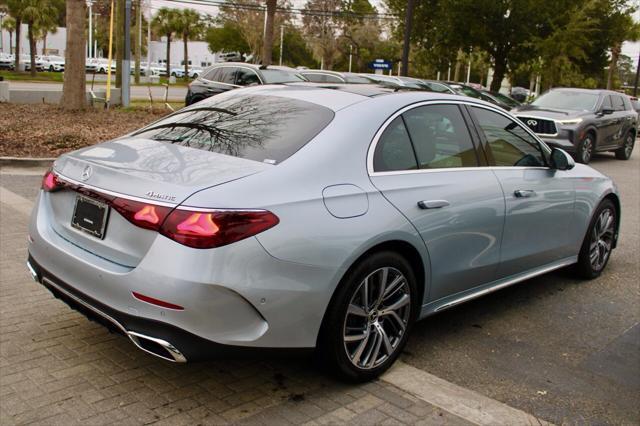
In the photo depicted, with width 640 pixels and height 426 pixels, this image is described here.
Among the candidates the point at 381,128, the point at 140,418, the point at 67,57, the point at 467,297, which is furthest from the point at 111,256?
the point at 67,57

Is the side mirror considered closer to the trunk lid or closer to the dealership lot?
the dealership lot

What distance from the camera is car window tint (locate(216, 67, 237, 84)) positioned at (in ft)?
56.5

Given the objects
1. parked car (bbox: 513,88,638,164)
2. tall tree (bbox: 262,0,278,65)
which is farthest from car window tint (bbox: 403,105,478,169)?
tall tree (bbox: 262,0,278,65)

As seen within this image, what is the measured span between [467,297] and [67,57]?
43.3 ft

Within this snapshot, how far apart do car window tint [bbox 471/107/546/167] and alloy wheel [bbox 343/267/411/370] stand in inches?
55.8

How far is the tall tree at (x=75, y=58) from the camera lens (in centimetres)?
1451

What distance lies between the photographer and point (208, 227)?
296 cm

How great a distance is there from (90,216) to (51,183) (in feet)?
1.82

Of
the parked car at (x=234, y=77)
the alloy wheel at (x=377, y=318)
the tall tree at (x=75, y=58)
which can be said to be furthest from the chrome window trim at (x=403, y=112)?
the tall tree at (x=75, y=58)

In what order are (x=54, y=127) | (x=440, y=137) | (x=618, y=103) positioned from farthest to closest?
(x=618, y=103), (x=54, y=127), (x=440, y=137)

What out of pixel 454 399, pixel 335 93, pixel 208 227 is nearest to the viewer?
pixel 208 227

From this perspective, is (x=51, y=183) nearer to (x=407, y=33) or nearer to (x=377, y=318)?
(x=377, y=318)

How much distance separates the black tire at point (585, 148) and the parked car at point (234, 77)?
258 inches

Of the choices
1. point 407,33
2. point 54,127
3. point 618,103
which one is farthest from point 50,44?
point 618,103
